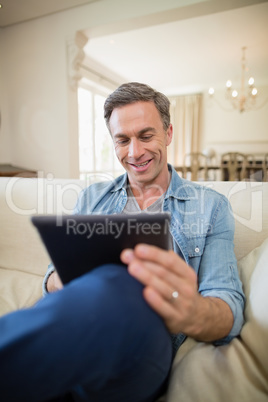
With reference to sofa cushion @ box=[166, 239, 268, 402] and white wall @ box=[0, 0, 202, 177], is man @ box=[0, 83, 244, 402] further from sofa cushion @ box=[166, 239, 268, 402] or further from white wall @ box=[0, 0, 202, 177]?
white wall @ box=[0, 0, 202, 177]

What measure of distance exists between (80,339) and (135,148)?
0.74m

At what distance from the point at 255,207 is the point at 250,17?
3.31m

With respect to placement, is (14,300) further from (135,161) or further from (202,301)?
(202,301)

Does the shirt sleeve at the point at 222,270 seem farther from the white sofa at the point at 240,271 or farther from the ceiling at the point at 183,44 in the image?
the ceiling at the point at 183,44

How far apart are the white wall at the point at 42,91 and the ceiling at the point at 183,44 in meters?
0.15

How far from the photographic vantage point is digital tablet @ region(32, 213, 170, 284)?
425mm

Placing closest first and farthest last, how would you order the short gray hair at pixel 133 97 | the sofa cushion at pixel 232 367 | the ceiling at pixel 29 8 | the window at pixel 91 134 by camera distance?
the sofa cushion at pixel 232 367 → the short gray hair at pixel 133 97 → the ceiling at pixel 29 8 → the window at pixel 91 134

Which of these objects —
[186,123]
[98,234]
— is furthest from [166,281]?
[186,123]

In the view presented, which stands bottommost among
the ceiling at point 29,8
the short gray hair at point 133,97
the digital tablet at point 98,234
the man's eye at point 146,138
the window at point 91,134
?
the digital tablet at point 98,234

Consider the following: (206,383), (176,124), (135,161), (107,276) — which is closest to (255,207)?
(135,161)

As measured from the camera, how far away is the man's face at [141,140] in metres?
0.97

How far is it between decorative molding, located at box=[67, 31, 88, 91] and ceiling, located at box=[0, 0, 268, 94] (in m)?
0.21

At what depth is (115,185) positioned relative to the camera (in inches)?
43.2

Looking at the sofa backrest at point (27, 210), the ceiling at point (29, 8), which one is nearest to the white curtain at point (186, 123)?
the ceiling at point (29, 8)
